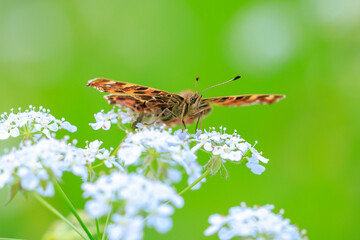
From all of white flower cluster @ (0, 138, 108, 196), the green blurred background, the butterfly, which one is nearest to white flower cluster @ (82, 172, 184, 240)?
white flower cluster @ (0, 138, 108, 196)

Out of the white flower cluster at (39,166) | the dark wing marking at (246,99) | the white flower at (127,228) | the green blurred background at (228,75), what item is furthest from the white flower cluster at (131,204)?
the green blurred background at (228,75)

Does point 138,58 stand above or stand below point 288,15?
below

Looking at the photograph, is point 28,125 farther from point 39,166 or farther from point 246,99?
point 246,99

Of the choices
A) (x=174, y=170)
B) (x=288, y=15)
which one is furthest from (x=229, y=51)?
(x=174, y=170)

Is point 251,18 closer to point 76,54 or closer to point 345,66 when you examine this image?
point 345,66

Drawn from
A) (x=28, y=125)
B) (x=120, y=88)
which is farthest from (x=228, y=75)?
(x=28, y=125)

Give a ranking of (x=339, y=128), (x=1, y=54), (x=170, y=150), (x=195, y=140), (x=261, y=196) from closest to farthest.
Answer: (x=170, y=150), (x=195, y=140), (x=261, y=196), (x=339, y=128), (x=1, y=54)

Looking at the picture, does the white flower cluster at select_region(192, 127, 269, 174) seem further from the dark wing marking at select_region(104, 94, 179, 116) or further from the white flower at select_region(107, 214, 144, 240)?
the white flower at select_region(107, 214, 144, 240)

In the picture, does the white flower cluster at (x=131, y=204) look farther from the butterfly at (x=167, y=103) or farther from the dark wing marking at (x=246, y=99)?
the dark wing marking at (x=246, y=99)
